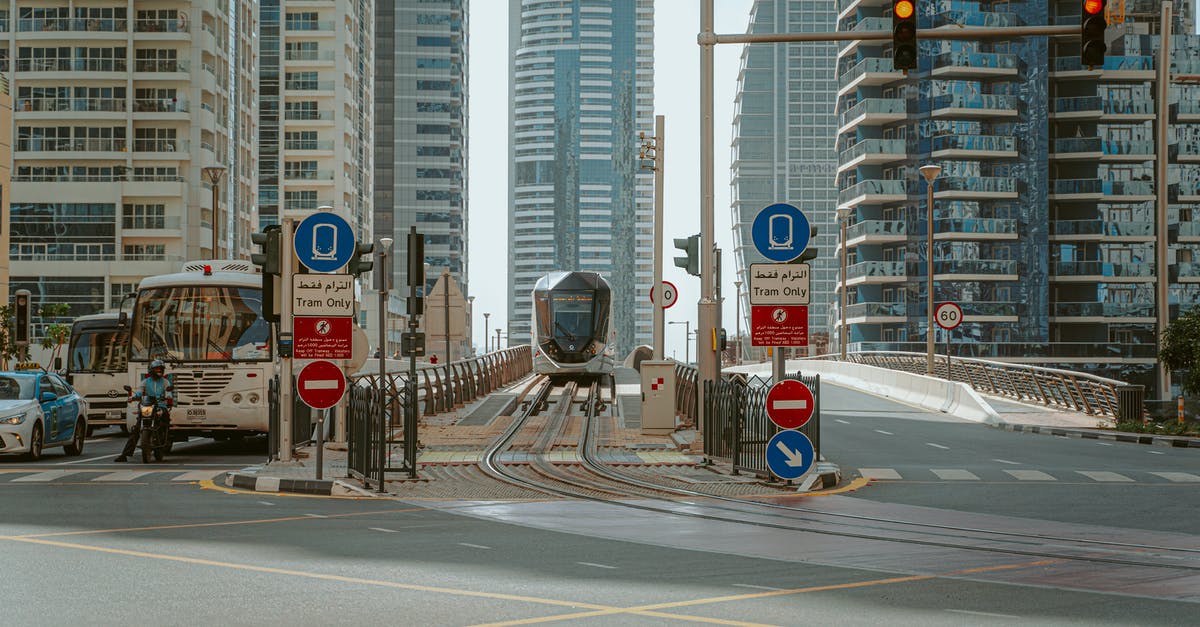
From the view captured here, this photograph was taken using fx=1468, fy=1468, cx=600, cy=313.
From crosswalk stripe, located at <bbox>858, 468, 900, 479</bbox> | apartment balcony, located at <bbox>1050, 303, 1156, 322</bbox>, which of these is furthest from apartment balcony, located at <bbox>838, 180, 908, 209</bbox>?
crosswalk stripe, located at <bbox>858, 468, 900, 479</bbox>

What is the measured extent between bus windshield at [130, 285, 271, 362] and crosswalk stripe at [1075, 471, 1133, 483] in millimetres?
13196

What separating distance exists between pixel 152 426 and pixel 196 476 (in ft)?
10.8

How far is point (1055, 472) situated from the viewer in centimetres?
2053

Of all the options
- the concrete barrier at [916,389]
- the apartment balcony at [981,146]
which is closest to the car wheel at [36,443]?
the concrete barrier at [916,389]

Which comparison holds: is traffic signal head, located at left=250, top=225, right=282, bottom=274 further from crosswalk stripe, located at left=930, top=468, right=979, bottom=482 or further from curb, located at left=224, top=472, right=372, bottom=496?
crosswalk stripe, located at left=930, top=468, right=979, bottom=482

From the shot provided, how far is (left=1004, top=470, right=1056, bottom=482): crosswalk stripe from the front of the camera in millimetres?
19322

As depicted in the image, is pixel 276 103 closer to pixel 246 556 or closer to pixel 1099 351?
pixel 1099 351

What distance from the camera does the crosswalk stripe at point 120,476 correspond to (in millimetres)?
18797

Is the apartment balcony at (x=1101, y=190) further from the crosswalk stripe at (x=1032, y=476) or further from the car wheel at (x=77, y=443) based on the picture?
the car wheel at (x=77, y=443)

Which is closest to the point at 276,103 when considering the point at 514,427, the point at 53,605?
the point at 514,427

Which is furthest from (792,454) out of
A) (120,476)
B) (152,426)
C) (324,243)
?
(152,426)

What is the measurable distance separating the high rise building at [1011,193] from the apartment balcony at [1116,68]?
3.5 inches

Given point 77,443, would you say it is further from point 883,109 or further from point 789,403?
point 883,109

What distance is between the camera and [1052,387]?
3997 cm
